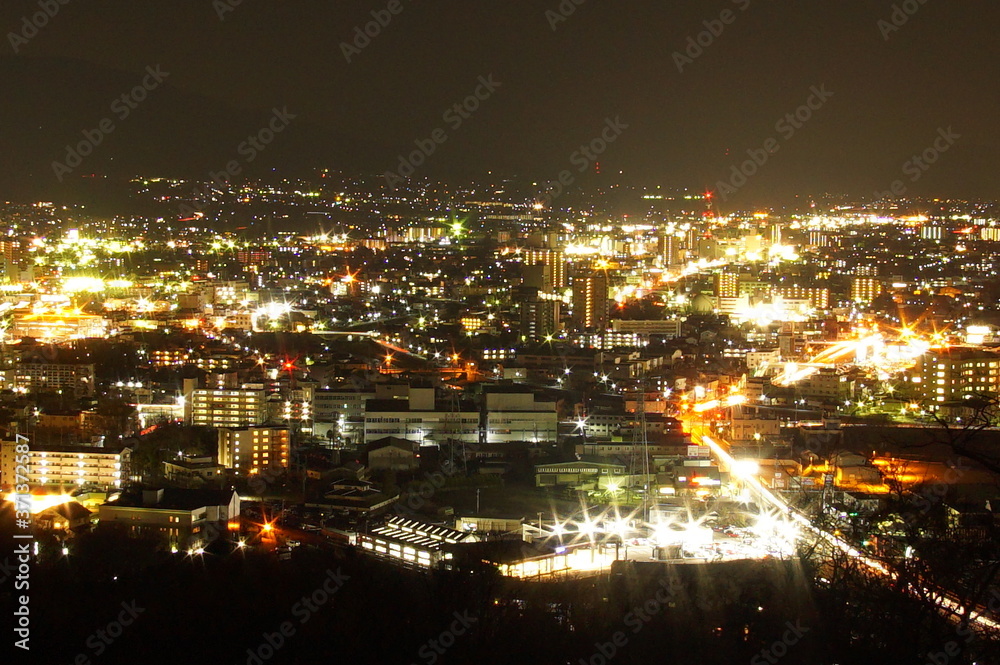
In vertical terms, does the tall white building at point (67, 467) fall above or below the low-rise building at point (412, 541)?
above

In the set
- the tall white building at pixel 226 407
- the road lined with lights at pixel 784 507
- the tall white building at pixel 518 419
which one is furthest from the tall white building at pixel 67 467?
the road lined with lights at pixel 784 507

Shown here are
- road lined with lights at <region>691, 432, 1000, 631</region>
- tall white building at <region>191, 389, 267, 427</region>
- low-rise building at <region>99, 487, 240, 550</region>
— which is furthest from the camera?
tall white building at <region>191, 389, 267, 427</region>

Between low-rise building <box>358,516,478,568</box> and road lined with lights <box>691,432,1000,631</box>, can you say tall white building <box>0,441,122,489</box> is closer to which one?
low-rise building <box>358,516,478,568</box>

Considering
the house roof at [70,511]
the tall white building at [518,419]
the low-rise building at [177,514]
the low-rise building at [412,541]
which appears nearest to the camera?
the low-rise building at [412,541]

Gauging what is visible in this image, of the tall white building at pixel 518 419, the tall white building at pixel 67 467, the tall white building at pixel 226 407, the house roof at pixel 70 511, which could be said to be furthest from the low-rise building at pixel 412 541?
the tall white building at pixel 226 407

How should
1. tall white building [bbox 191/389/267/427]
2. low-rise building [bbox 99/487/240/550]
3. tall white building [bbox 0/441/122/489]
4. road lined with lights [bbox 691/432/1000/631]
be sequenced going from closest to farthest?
1. road lined with lights [bbox 691/432/1000/631]
2. low-rise building [bbox 99/487/240/550]
3. tall white building [bbox 0/441/122/489]
4. tall white building [bbox 191/389/267/427]

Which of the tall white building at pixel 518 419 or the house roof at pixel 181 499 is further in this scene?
the tall white building at pixel 518 419

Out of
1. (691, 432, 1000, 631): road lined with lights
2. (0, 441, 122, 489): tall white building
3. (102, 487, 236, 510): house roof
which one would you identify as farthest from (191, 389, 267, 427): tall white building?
(691, 432, 1000, 631): road lined with lights

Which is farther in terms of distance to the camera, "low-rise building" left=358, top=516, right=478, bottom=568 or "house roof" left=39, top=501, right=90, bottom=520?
"house roof" left=39, top=501, right=90, bottom=520

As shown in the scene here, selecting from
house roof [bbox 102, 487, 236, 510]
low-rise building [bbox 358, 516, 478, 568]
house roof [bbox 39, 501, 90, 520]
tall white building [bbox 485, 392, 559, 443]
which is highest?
tall white building [bbox 485, 392, 559, 443]

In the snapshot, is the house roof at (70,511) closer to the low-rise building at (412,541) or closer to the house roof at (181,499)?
the house roof at (181,499)

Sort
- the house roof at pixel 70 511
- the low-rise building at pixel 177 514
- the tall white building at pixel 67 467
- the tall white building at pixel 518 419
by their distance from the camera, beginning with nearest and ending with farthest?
the low-rise building at pixel 177 514, the house roof at pixel 70 511, the tall white building at pixel 67 467, the tall white building at pixel 518 419

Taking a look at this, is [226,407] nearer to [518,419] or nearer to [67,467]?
[67,467]

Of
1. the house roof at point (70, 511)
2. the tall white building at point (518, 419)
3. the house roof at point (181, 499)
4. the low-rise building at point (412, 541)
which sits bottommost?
the low-rise building at point (412, 541)
